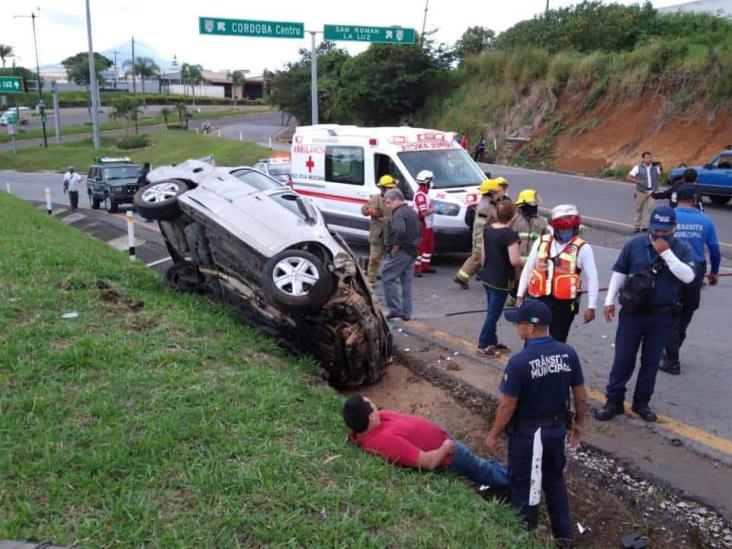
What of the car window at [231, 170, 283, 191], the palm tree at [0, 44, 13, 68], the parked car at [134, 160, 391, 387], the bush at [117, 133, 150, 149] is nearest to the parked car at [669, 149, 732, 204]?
the car window at [231, 170, 283, 191]

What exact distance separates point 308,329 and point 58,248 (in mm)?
4783

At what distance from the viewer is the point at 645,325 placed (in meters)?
5.36

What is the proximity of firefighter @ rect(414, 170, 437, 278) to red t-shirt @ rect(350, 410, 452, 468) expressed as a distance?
19.0 feet

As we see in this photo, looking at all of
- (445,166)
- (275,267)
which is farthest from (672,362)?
(445,166)

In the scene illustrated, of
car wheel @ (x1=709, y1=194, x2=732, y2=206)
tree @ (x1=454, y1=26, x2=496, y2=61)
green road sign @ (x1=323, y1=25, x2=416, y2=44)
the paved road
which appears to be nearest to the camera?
the paved road

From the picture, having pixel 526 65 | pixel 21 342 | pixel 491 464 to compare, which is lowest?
pixel 491 464

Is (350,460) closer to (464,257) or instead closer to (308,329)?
(308,329)

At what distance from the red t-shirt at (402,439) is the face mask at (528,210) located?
348 centimetres

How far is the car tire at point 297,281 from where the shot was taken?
5832 mm

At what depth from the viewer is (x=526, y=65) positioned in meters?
36.0

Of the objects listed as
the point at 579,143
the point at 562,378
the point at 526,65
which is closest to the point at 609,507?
the point at 562,378

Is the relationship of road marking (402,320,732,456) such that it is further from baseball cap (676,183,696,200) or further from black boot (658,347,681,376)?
baseball cap (676,183,696,200)

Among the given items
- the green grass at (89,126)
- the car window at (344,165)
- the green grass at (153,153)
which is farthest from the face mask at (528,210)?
the green grass at (89,126)

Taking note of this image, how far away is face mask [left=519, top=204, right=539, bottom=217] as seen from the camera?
7.17 meters
